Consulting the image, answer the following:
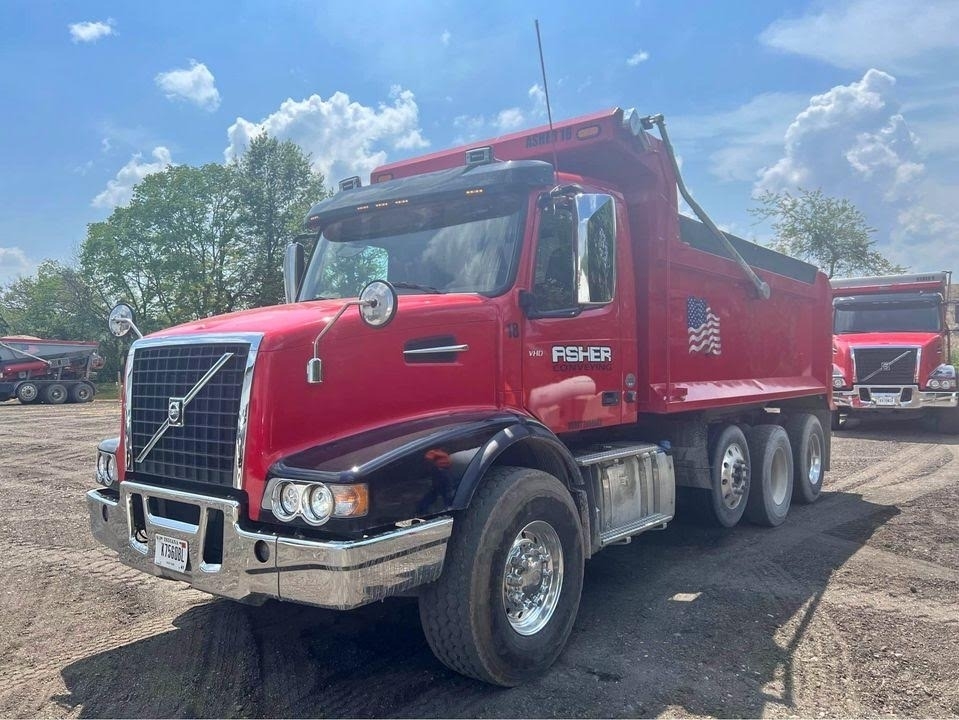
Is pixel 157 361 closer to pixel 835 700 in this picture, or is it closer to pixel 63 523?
pixel 835 700

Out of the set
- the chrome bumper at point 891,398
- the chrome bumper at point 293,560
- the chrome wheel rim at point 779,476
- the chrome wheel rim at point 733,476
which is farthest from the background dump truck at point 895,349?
the chrome bumper at point 293,560

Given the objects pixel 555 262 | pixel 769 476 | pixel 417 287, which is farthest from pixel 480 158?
pixel 769 476

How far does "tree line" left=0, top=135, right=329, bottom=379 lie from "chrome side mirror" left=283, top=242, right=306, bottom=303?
3736 cm

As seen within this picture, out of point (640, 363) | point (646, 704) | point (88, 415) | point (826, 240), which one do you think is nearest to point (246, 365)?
point (646, 704)

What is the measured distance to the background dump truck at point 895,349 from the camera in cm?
1518

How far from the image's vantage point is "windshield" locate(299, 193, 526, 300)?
475cm

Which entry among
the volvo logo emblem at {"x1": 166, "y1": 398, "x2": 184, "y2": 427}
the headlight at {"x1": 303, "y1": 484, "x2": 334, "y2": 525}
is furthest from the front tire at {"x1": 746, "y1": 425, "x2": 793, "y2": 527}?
the volvo logo emblem at {"x1": 166, "y1": 398, "x2": 184, "y2": 427}

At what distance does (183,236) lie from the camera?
143 feet

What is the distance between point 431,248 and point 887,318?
1456 centimetres

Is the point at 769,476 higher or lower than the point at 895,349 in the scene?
lower

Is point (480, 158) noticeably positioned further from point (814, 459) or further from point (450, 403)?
point (814, 459)

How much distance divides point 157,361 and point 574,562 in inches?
105

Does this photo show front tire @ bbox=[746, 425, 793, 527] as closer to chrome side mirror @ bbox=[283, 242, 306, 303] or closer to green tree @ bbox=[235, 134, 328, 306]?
chrome side mirror @ bbox=[283, 242, 306, 303]

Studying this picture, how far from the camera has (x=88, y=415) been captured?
22.4m
